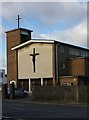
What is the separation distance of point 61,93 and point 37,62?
21276mm

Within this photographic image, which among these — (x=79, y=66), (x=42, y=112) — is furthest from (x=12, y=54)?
(x=42, y=112)

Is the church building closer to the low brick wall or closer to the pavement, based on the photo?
the low brick wall

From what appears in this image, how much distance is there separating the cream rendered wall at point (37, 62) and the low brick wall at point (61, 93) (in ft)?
51.3

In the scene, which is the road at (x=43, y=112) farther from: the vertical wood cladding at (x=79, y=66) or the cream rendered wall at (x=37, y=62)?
the vertical wood cladding at (x=79, y=66)

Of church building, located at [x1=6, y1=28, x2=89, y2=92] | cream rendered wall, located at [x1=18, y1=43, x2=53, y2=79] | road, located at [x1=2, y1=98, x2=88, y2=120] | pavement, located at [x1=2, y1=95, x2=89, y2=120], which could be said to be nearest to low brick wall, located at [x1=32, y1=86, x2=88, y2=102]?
pavement, located at [x1=2, y1=95, x2=89, y2=120]

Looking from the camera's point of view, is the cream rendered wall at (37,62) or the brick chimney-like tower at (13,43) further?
the brick chimney-like tower at (13,43)

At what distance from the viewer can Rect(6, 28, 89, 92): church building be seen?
58938 millimetres

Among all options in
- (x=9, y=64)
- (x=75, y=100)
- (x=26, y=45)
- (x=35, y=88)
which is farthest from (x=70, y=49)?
(x=75, y=100)

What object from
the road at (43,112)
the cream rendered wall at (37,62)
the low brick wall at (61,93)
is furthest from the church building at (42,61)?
the road at (43,112)

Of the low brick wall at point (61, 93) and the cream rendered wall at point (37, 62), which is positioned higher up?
the cream rendered wall at point (37, 62)

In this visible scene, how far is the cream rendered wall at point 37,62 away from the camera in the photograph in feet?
196

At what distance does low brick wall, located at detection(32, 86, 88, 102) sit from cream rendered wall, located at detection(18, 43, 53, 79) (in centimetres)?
1564

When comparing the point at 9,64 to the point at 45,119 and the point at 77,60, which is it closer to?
the point at 77,60

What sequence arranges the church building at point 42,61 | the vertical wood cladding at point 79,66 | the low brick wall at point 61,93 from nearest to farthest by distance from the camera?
the low brick wall at point 61,93
the church building at point 42,61
the vertical wood cladding at point 79,66
